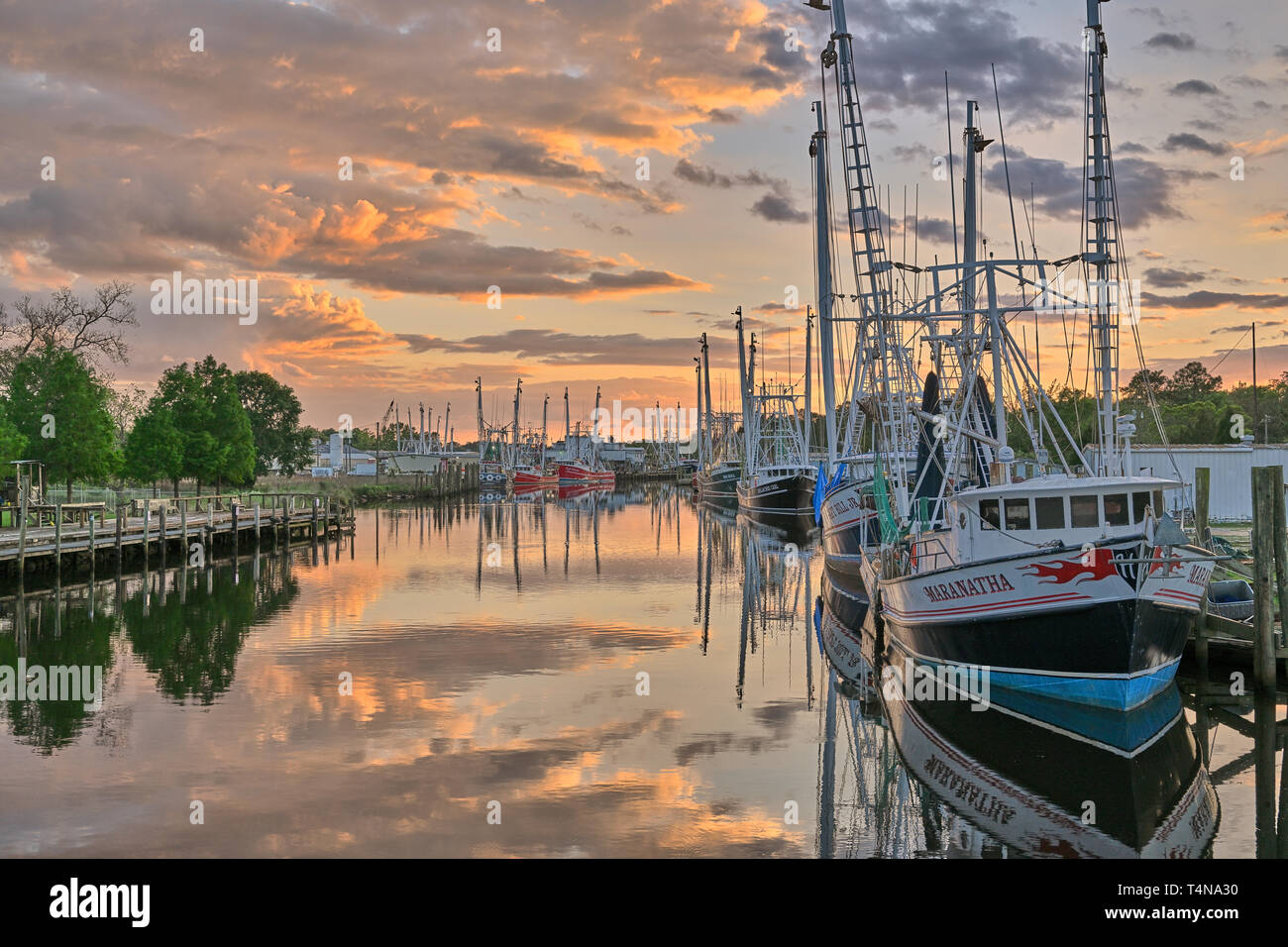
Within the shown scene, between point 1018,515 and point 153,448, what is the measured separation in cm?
6309

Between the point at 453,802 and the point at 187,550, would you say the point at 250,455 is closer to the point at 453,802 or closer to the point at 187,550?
the point at 187,550

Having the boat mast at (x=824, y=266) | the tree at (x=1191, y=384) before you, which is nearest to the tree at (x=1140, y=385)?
the tree at (x=1191, y=384)

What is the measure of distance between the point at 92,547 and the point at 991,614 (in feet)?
113

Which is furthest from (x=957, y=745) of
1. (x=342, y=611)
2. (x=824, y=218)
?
(x=824, y=218)

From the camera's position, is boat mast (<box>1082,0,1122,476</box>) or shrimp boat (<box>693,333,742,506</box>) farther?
shrimp boat (<box>693,333,742,506</box>)

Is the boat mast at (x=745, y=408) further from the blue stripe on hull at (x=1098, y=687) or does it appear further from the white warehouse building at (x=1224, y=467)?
the blue stripe on hull at (x=1098, y=687)

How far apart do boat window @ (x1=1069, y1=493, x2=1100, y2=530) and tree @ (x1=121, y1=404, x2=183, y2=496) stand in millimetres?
63614

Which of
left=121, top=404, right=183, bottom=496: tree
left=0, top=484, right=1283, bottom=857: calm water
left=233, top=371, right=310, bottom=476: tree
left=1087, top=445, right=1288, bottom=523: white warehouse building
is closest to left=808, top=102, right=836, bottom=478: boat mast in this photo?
left=1087, top=445, right=1288, bottom=523: white warehouse building

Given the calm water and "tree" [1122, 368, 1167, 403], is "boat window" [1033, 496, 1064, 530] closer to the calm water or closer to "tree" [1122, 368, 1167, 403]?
the calm water

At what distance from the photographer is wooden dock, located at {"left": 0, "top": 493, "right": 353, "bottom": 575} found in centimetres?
4134

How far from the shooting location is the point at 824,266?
176 ft

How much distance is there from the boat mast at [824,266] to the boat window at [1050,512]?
1163 inches

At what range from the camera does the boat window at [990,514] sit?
22.2m

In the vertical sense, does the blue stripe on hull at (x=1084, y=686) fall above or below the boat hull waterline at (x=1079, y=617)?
below
